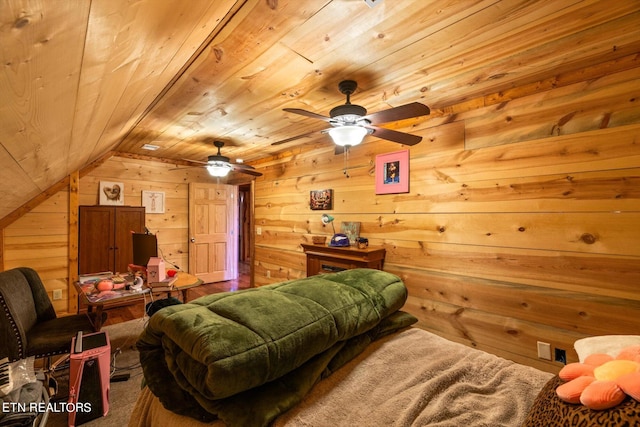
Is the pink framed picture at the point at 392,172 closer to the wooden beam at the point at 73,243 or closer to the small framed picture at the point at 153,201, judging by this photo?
the small framed picture at the point at 153,201

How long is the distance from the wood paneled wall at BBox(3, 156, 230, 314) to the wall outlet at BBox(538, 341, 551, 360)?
522 centimetres

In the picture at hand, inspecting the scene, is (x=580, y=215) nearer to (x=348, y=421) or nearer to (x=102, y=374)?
(x=348, y=421)

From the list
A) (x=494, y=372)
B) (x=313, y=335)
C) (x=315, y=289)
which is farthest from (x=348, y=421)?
(x=494, y=372)

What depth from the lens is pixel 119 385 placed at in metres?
2.32

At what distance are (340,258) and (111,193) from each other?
151 inches

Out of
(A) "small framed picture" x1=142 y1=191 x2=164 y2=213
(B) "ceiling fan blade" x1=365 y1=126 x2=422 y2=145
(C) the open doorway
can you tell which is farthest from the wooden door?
(B) "ceiling fan blade" x1=365 y1=126 x2=422 y2=145

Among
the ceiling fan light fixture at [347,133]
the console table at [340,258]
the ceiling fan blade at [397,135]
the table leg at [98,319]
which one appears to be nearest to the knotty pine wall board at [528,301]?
the console table at [340,258]

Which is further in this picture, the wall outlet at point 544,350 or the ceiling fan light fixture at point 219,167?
the ceiling fan light fixture at point 219,167

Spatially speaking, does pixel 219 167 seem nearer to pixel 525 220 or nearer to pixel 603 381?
pixel 525 220

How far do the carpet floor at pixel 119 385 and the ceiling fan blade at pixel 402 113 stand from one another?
2.62 m

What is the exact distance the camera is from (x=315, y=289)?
1.23m

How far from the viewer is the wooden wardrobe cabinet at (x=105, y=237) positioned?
4.03 metres

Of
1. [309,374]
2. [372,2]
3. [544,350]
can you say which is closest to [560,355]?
[544,350]

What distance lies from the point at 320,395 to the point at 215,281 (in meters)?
5.18
